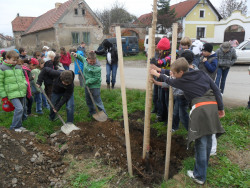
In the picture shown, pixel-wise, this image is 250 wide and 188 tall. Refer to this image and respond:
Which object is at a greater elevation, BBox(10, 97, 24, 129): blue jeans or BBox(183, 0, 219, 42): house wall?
BBox(183, 0, 219, 42): house wall

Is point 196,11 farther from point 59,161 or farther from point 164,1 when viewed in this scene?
point 59,161

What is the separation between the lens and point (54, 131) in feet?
15.0

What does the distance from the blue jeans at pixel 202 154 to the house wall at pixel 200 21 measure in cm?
3138

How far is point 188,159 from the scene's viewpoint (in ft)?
10.8

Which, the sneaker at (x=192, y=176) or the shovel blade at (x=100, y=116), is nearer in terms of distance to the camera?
the sneaker at (x=192, y=176)

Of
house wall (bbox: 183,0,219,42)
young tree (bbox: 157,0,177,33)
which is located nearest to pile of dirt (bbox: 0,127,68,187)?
young tree (bbox: 157,0,177,33)

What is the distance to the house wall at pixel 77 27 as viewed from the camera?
2383cm

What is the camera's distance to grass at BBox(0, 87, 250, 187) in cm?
285

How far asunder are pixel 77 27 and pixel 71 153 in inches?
933

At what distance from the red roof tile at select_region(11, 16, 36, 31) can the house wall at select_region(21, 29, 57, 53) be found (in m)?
5.48

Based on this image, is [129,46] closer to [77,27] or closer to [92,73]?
[77,27]

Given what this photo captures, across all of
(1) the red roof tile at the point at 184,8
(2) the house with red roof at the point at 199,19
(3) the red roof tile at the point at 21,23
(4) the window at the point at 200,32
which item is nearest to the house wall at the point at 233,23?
(2) the house with red roof at the point at 199,19

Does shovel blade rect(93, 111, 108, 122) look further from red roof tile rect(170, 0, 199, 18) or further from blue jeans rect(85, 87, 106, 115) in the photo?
red roof tile rect(170, 0, 199, 18)

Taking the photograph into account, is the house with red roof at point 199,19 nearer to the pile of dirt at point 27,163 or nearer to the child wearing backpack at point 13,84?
the child wearing backpack at point 13,84
